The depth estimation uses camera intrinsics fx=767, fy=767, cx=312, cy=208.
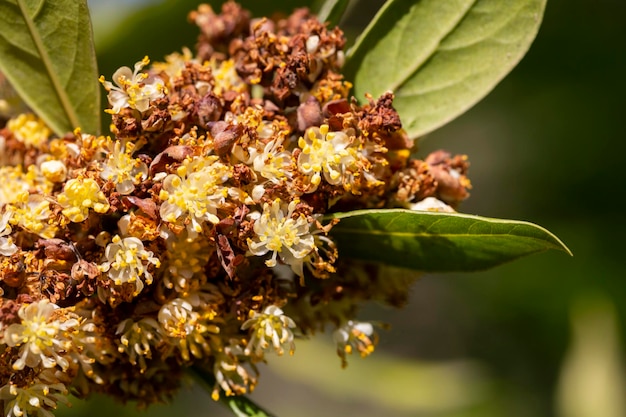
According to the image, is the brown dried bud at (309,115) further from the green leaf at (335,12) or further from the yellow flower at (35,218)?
the yellow flower at (35,218)

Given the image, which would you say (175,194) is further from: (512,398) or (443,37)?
(512,398)

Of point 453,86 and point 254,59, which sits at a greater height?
point 453,86

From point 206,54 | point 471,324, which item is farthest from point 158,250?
point 471,324

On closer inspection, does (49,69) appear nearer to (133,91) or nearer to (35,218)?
(133,91)

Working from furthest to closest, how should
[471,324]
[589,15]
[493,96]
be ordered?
[471,324] < [493,96] < [589,15]

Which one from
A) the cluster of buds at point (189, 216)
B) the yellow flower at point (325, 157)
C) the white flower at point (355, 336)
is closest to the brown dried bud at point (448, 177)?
the cluster of buds at point (189, 216)

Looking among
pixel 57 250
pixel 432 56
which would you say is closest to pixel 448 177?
pixel 432 56
